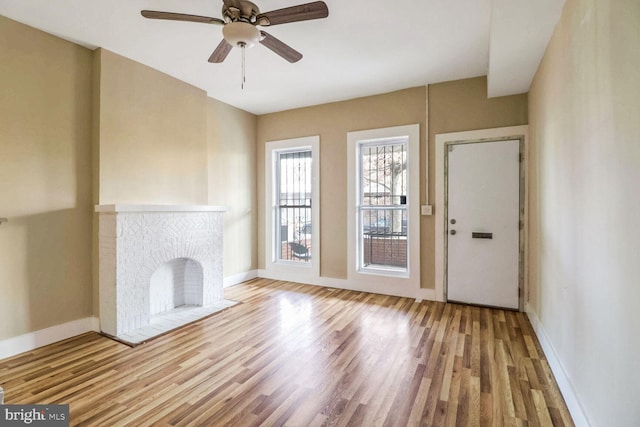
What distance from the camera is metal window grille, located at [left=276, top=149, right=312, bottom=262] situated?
4.90 metres

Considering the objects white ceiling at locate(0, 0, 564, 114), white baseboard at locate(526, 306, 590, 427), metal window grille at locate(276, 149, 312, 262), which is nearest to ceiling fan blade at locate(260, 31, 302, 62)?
white ceiling at locate(0, 0, 564, 114)

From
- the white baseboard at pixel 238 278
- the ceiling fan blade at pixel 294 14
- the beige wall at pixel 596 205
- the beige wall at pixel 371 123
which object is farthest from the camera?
the white baseboard at pixel 238 278

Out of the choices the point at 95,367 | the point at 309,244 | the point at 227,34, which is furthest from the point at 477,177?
the point at 95,367

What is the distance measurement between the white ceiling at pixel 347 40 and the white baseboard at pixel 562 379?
8.08ft

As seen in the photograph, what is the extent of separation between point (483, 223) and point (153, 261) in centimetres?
380

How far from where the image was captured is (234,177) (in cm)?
477

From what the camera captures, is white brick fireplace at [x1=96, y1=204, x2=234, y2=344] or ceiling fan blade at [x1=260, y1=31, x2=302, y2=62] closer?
ceiling fan blade at [x1=260, y1=31, x2=302, y2=62]

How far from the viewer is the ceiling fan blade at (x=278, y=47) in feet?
7.57

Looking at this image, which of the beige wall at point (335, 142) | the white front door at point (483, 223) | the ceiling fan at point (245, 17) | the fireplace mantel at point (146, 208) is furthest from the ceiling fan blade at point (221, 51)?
the white front door at point (483, 223)

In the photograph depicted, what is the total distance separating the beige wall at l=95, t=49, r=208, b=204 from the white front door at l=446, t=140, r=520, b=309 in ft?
10.9

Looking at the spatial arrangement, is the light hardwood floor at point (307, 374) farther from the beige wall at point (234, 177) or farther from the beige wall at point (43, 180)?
the beige wall at point (234, 177)

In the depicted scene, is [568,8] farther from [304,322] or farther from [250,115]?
[250,115]

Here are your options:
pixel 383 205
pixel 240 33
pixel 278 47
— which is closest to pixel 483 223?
pixel 383 205

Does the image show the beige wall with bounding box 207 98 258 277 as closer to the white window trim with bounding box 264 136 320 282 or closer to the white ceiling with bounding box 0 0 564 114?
the white window trim with bounding box 264 136 320 282
